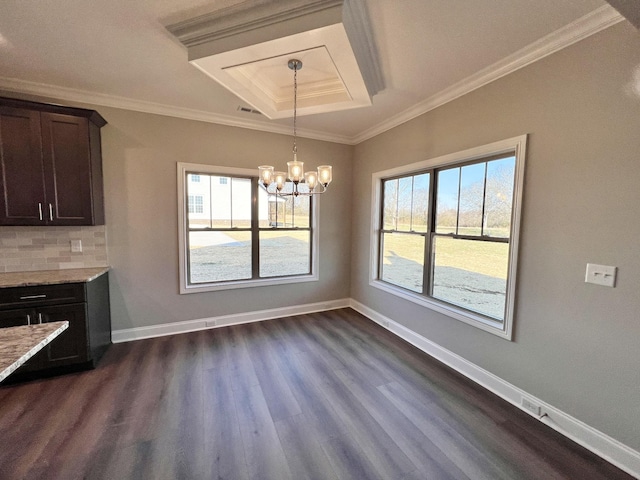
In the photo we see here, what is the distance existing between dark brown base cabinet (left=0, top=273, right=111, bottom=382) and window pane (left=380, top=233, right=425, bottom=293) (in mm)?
3526

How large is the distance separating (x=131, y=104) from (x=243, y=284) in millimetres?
2589

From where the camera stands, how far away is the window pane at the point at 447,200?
2801mm

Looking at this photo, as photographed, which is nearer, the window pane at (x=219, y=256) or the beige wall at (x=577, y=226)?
the beige wall at (x=577, y=226)

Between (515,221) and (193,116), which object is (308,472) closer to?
(515,221)

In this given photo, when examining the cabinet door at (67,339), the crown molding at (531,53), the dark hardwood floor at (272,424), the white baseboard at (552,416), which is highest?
the crown molding at (531,53)

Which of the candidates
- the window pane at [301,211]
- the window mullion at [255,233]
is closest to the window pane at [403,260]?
the window pane at [301,211]

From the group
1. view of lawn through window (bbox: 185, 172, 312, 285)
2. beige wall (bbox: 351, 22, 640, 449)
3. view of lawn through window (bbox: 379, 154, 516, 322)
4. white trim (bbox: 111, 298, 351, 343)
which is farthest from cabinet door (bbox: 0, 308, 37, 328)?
beige wall (bbox: 351, 22, 640, 449)

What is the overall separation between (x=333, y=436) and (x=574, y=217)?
2323 mm

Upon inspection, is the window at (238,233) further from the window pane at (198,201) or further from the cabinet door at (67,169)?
the cabinet door at (67,169)

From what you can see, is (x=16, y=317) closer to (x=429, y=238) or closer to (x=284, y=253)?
(x=284, y=253)

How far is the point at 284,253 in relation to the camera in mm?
4113

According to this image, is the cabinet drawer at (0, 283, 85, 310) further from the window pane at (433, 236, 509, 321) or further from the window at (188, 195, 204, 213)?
the window pane at (433, 236, 509, 321)

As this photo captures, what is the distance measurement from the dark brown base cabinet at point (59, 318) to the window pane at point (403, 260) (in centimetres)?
353

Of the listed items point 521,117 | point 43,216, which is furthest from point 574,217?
point 43,216
